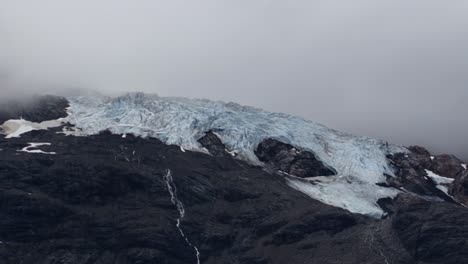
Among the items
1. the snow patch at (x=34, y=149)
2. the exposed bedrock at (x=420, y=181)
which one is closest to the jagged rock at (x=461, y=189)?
the exposed bedrock at (x=420, y=181)

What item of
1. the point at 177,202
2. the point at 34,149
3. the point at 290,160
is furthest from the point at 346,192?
the point at 34,149

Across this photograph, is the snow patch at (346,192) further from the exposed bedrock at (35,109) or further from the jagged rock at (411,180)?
the exposed bedrock at (35,109)

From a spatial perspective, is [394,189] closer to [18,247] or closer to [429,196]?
[429,196]

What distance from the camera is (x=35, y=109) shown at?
19012cm

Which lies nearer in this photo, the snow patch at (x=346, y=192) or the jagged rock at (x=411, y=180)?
the snow patch at (x=346, y=192)

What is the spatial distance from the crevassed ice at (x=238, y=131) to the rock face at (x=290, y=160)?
195 centimetres

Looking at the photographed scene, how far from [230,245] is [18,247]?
39000mm

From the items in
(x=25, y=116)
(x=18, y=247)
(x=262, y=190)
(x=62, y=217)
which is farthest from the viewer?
(x=25, y=116)

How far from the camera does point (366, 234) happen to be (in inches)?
5723

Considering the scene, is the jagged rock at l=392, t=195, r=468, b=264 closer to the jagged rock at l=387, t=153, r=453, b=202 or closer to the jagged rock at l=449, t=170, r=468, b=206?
the jagged rock at l=387, t=153, r=453, b=202

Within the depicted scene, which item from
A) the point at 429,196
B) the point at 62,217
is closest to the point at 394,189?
the point at 429,196

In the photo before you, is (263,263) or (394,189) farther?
(394,189)

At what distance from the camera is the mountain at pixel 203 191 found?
A: 5458 inches

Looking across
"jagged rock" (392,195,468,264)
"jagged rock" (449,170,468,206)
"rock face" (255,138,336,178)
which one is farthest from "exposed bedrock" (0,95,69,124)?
"jagged rock" (449,170,468,206)
